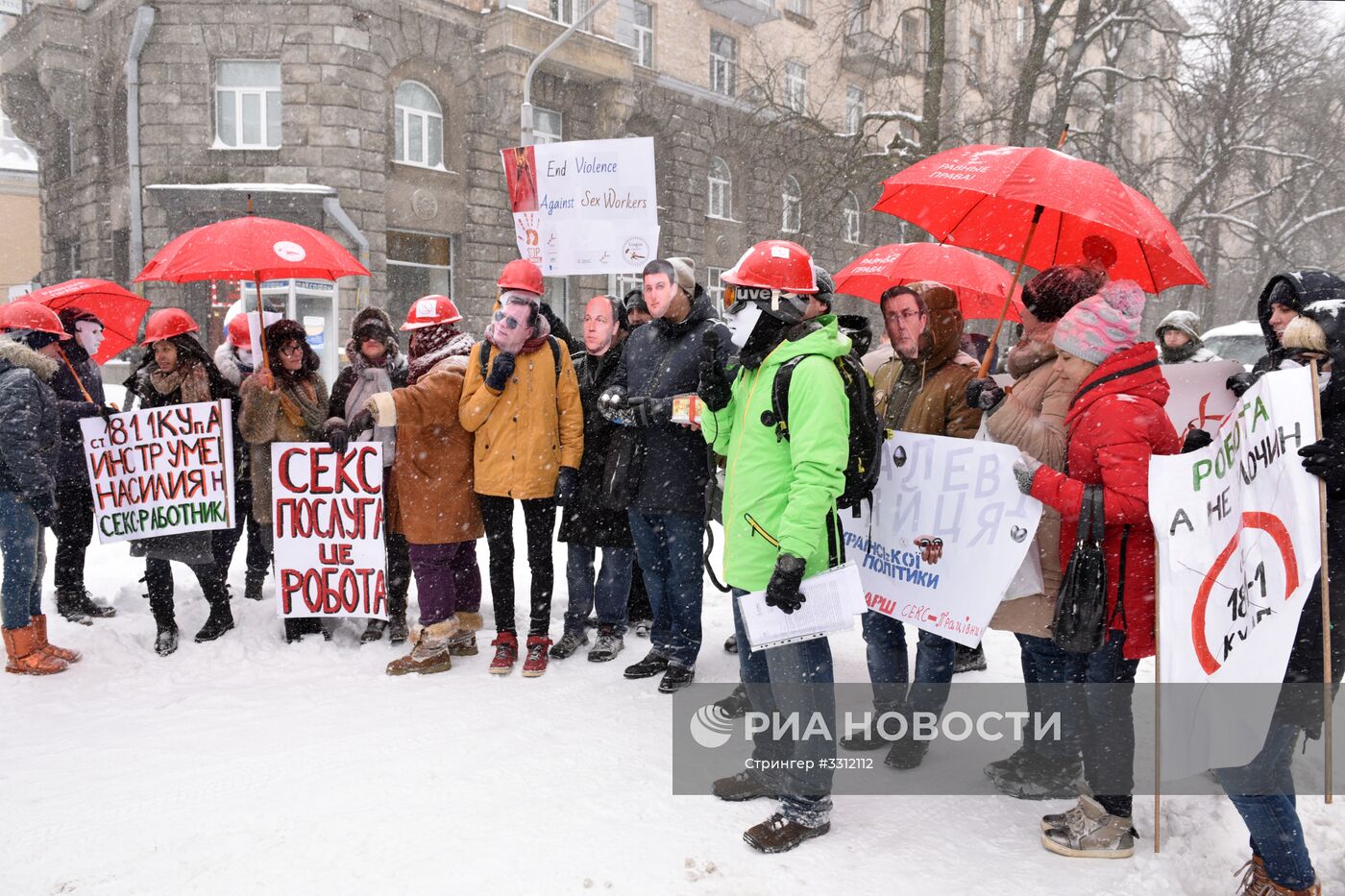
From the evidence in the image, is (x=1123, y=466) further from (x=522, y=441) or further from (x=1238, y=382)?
(x=522, y=441)

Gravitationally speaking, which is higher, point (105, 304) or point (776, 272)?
point (105, 304)

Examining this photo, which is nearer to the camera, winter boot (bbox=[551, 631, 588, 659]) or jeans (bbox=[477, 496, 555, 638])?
jeans (bbox=[477, 496, 555, 638])

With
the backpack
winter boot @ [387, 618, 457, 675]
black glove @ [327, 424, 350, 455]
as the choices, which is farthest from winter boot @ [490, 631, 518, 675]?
the backpack

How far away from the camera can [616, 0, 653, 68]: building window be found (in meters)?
21.5

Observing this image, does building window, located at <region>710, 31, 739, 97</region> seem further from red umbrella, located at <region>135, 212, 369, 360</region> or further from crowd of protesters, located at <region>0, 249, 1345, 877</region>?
red umbrella, located at <region>135, 212, 369, 360</region>

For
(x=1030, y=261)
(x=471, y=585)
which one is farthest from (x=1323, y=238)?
(x=471, y=585)

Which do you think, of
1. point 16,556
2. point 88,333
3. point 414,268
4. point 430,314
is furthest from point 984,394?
point 414,268

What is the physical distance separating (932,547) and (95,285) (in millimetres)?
5053

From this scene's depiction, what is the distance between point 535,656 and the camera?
475 cm

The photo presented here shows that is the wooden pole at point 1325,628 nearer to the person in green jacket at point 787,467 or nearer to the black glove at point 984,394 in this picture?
the black glove at point 984,394

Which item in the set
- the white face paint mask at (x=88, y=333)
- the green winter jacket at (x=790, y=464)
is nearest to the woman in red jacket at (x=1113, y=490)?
the green winter jacket at (x=790, y=464)

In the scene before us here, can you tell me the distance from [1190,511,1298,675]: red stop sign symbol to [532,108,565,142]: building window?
1933cm

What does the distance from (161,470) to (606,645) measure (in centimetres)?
265

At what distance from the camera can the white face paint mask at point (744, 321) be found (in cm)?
322
